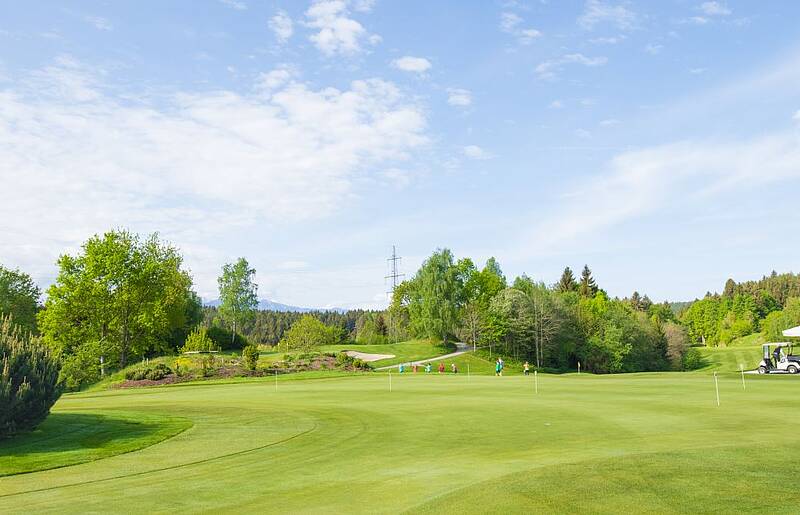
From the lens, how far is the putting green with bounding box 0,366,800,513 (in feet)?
34.9

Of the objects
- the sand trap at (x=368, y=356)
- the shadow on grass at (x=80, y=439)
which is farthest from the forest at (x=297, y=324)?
the shadow on grass at (x=80, y=439)

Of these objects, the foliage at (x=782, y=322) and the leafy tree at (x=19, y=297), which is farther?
the foliage at (x=782, y=322)

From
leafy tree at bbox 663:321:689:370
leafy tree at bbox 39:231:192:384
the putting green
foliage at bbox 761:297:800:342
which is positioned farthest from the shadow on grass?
foliage at bbox 761:297:800:342

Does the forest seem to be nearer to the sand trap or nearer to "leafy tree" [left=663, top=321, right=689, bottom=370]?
"leafy tree" [left=663, top=321, right=689, bottom=370]

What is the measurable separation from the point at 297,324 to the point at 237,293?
14062mm

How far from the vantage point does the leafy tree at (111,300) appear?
2857 inches

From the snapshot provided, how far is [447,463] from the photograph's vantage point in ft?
46.8

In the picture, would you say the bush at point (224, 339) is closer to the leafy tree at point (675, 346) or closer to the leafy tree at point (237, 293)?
the leafy tree at point (237, 293)

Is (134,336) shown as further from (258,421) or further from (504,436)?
(504,436)

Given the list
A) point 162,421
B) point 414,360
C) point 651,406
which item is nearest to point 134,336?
point 414,360

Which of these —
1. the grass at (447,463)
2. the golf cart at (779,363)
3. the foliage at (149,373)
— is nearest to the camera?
the grass at (447,463)

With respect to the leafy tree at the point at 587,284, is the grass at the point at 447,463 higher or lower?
lower

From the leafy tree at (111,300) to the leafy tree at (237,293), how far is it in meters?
33.5

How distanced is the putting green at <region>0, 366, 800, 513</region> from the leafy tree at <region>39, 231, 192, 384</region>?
5560cm
